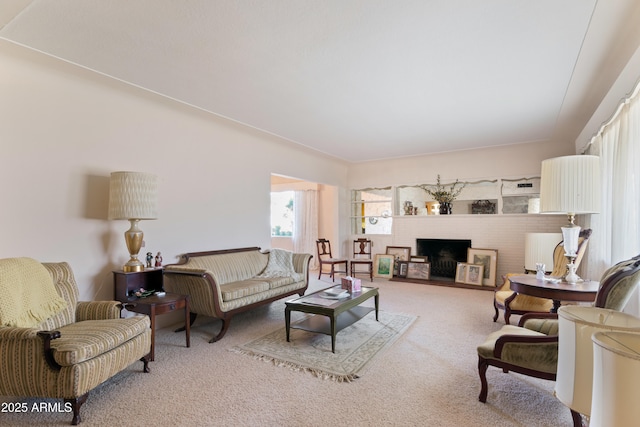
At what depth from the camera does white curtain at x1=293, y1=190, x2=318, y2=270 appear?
318 inches

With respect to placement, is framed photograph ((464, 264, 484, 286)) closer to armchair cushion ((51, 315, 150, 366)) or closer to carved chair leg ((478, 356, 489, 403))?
carved chair leg ((478, 356, 489, 403))

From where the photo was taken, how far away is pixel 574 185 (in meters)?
2.72

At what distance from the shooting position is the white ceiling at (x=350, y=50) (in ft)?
6.96

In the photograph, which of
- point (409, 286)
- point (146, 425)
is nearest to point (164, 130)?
point (146, 425)

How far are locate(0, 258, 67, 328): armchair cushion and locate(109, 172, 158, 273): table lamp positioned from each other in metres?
0.74

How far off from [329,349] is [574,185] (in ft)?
8.54

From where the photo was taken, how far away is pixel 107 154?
3.37m

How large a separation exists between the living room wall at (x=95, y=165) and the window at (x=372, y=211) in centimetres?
373

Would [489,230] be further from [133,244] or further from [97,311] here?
[97,311]

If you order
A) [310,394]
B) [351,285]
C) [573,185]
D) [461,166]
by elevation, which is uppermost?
[461,166]

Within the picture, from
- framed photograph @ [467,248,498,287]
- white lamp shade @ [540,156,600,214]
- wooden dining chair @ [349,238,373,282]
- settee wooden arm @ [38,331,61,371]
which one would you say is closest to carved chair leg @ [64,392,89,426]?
settee wooden arm @ [38,331,61,371]

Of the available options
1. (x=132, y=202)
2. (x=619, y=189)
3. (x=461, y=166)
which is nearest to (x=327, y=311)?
(x=132, y=202)

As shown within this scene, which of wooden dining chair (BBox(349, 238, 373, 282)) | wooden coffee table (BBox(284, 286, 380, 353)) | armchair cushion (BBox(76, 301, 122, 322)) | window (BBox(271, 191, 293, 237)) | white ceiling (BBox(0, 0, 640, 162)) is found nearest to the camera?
white ceiling (BBox(0, 0, 640, 162))

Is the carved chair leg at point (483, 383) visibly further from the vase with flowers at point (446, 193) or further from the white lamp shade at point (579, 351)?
Result: the vase with flowers at point (446, 193)
